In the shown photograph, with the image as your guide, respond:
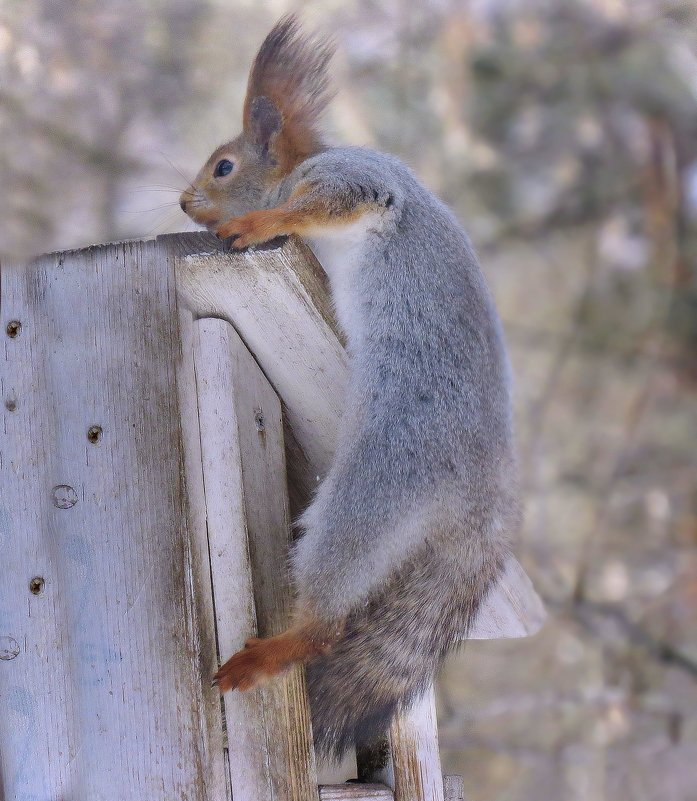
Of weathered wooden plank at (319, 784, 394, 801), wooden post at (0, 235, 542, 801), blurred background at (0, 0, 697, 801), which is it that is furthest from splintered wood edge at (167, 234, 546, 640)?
blurred background at (0, 0, 697, 801)

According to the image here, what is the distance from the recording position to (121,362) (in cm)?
158

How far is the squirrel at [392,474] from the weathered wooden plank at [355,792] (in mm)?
97

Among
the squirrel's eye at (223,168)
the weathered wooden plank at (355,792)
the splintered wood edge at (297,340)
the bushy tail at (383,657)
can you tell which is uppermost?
the squirrel's eye at (223,168)

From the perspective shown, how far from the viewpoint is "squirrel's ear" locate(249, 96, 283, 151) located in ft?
6.64

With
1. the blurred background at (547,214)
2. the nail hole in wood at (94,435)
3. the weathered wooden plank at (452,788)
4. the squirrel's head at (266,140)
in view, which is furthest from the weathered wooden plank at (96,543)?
the blurred background at (547,214)

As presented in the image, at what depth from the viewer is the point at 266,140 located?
6.73ft

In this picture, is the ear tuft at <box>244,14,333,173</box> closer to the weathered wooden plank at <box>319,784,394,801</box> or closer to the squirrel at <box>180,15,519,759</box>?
the squirrel at <box>180,15,519,759</box>

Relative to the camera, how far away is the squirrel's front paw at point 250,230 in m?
1.59

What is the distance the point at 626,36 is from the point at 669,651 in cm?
271

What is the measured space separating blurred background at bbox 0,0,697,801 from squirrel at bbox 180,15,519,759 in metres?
1.75

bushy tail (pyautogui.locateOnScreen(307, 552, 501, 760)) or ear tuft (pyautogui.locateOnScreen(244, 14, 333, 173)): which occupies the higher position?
ear tuft (pyautogui.locateOnScreen(244, 14, 333, 173))

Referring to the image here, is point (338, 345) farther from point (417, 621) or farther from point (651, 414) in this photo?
point (651, 414)

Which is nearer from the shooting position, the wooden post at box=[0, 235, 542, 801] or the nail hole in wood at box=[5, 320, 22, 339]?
the wooden post at box=[0, 235, 542, 801]

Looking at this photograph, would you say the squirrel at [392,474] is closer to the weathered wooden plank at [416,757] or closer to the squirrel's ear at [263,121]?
the weathered wooden plank at [416,757]
